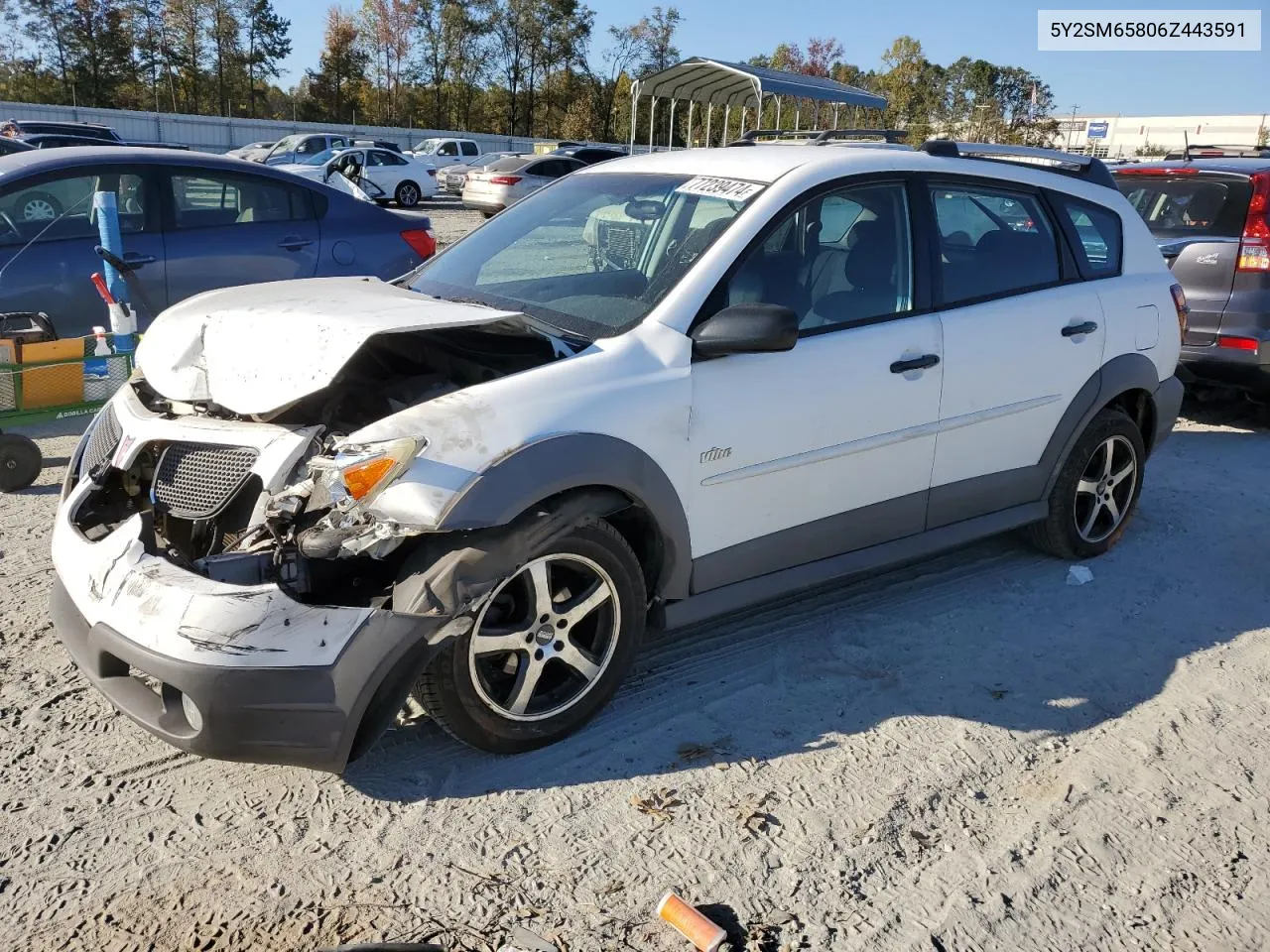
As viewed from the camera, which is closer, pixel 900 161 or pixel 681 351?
pixel 681 351

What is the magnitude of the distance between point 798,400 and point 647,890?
1.71 meters

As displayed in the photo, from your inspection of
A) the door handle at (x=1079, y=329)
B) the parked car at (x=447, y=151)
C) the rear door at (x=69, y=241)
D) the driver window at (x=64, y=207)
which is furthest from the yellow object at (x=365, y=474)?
the parked car at (x=447, y=151)

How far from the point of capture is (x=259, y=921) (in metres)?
2.60

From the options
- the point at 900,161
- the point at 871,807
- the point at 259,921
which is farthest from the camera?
the point at 900,161

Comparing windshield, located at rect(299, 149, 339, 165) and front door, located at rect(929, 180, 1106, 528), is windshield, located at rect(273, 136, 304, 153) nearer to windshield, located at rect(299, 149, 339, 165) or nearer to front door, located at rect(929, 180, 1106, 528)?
windshield, located at rect(299, 149, 339, 165)

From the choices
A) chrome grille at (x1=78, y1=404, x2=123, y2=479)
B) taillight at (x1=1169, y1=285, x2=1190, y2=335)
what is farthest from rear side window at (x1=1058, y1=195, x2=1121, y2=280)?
chrome grille at (x1=78, y1=404, x2=123, y2=479)

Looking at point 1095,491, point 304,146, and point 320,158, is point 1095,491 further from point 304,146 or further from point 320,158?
point 304,146

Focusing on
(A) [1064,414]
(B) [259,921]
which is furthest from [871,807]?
(A) [1064,414]

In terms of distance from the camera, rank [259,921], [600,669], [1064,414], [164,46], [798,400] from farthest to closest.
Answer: [164,46]
[1064,414]
[798,400]
[600,669]
[259,921]

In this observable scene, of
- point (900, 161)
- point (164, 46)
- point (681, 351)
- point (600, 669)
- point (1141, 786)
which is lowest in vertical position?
point (1141, 786)

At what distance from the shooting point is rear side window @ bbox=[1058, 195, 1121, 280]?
4.85 m

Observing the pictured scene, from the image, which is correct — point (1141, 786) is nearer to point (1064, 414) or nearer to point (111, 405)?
point (1064, 414)

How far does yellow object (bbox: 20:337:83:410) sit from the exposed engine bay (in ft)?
7.26

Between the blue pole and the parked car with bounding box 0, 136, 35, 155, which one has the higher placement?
the parked car with bounding box 0, 136, 35, 155
